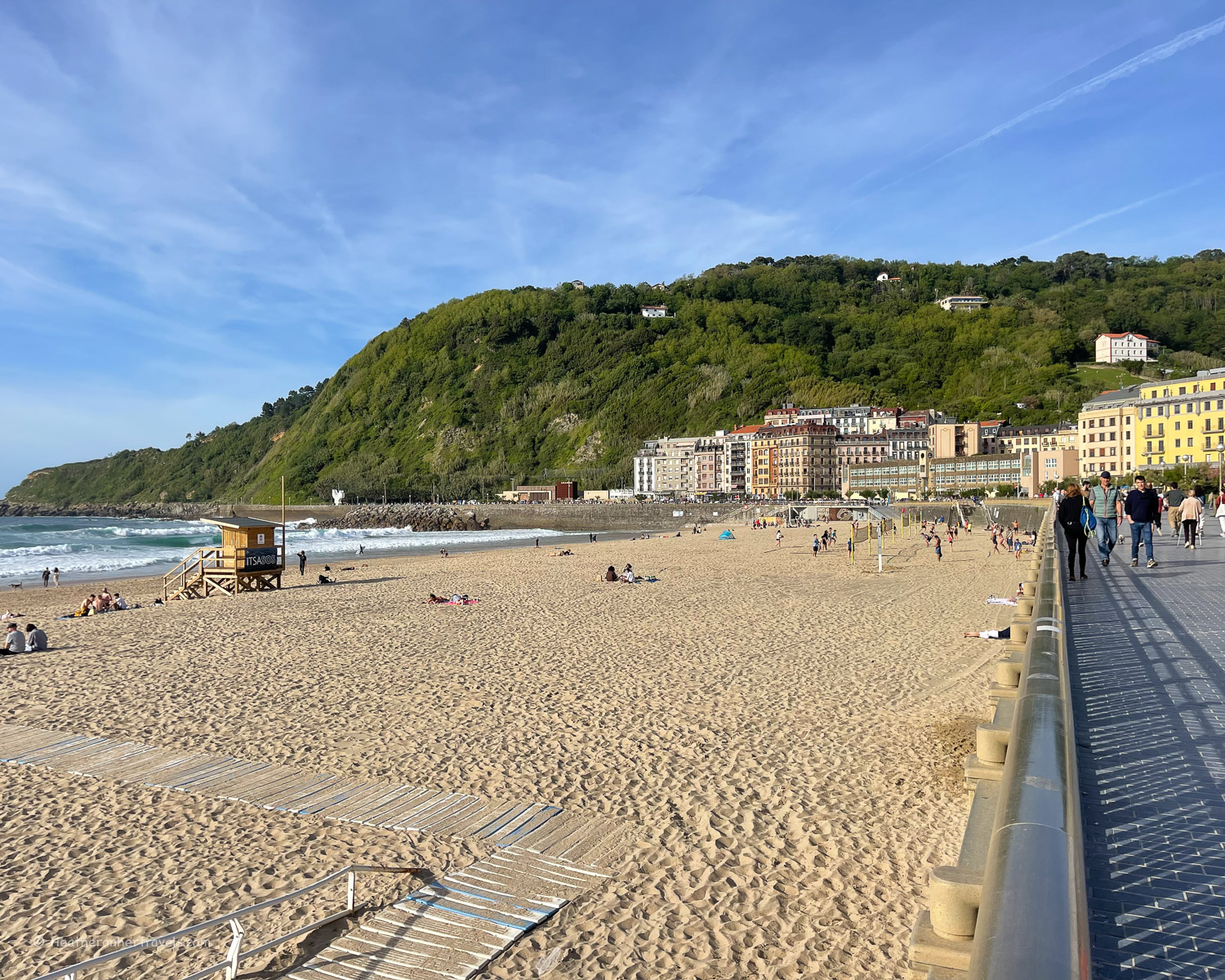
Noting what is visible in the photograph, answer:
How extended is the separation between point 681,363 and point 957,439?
55640 millimetres

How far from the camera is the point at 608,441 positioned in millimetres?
124312

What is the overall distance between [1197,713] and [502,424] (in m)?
135

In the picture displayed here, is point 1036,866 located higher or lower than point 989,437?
lower

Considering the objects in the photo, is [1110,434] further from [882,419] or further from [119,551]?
[119,551]

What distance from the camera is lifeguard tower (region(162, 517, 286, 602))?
75.3ft

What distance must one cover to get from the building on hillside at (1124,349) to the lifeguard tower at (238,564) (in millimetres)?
125059

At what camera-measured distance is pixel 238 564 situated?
75.4ft

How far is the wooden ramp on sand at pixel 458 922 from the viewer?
13.7 feet

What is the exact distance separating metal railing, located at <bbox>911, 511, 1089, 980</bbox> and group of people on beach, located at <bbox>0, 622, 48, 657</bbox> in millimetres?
15014

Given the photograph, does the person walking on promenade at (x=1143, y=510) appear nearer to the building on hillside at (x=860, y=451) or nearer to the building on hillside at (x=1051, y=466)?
the building on hillside at (x=1051, y=466)

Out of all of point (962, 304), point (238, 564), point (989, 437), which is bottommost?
point (238, 564)

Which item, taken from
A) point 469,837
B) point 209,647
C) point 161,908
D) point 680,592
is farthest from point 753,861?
point 680,592

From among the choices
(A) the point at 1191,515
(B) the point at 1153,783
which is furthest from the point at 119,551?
(B) the point at 1153,783

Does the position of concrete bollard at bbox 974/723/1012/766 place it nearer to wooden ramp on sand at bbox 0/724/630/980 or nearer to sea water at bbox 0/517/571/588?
wooden ramp on sand at bbox 0/724/630/980
